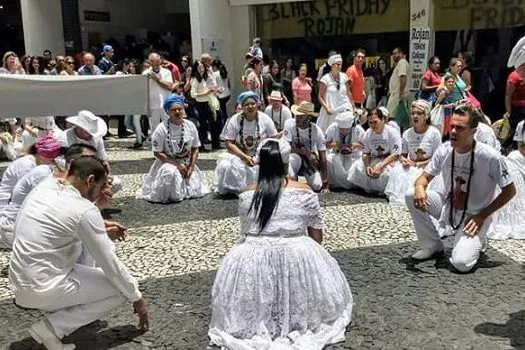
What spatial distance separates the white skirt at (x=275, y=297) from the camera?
12.1ft

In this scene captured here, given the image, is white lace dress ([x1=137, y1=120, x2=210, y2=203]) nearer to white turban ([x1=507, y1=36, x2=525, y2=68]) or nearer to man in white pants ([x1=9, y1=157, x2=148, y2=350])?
man in white pants ([x1=9, y1=157, x2=148, y2=350])

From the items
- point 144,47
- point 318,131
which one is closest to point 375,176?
point 318,131

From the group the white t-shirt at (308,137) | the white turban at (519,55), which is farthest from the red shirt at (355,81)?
the white turban at (519,55)

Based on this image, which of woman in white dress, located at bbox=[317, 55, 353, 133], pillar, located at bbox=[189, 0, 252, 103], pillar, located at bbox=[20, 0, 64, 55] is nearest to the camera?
woman in white dress, located at bbox=[317, 55, 353, 133]

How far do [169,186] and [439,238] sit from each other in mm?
3790

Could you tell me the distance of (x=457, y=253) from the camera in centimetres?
488

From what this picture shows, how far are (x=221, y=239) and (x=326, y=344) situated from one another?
2.47 metres

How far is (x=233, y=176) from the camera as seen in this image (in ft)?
26.0

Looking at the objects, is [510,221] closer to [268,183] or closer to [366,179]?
[366,179]

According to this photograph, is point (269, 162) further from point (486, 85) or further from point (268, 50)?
point (268, 50)

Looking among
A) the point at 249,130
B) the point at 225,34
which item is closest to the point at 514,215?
the point at 249,130

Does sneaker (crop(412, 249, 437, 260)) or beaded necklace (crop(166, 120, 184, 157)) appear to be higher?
beaded necklace (crop(166, 120, 184, 157))

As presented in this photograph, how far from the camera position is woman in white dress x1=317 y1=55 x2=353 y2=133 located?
401 inches

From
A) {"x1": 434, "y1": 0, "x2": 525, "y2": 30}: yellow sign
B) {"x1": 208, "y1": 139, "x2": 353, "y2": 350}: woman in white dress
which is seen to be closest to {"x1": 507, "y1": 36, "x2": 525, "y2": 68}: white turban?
{"x1": 208, "y1": 139, "x2": 353, "y2": 350}: woman in white dress
